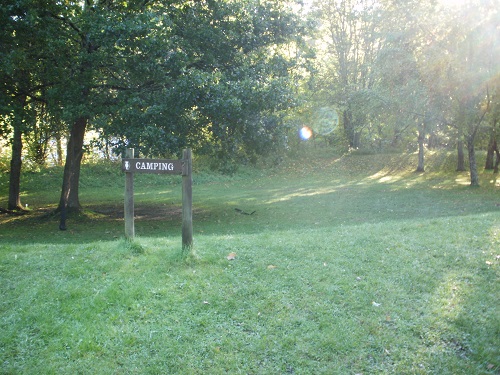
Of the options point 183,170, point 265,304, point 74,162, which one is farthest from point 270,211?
point 265,304

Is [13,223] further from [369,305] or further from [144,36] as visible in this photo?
[369,305]

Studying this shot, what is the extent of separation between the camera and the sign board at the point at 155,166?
6340 mm

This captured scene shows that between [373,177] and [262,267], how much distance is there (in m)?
23.8

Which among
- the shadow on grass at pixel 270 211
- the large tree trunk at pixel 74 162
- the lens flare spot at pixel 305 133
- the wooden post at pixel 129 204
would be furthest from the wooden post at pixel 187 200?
the lens flare spot at pixel 305 133

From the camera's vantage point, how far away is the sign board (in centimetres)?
634

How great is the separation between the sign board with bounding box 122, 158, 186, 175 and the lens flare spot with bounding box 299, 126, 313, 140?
103 feet

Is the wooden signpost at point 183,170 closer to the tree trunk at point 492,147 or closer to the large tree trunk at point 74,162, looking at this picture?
the large tree trunk at point 74,162

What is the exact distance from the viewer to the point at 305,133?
125 feet

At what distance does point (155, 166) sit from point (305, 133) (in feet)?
107

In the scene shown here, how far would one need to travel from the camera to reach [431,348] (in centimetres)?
459

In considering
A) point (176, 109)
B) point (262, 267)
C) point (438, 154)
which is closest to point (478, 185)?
point (438, 154)

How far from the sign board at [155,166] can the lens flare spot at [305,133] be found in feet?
103

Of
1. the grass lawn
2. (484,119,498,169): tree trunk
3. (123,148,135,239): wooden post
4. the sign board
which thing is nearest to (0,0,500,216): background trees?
(484,119,498,169): tree trunk

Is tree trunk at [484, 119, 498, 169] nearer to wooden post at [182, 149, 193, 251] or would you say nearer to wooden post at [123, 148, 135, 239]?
wooden post at [182, 149, 193, 251]
